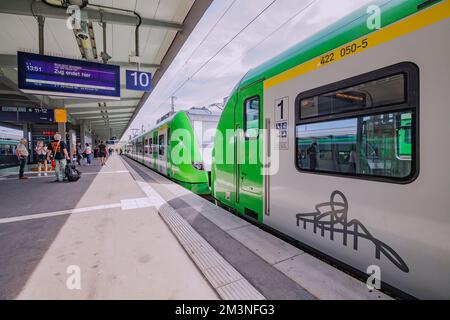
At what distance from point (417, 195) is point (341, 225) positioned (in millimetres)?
745

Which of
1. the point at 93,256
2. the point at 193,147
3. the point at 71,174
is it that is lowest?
the point at 93,256

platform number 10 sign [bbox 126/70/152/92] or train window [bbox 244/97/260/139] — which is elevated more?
platform number 10 sign [bbox 126/70/152/92]

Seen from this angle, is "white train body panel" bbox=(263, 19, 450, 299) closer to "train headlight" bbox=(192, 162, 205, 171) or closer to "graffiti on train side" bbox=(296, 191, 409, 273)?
"graffiti on train side" bbox=(296, 191, 409, 273)

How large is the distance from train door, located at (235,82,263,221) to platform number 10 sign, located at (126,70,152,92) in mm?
5257

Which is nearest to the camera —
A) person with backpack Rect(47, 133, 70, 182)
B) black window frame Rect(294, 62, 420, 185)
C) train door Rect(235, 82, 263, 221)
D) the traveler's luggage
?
black window frame Rect(294, 62, 420, 185)

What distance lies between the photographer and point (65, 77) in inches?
244

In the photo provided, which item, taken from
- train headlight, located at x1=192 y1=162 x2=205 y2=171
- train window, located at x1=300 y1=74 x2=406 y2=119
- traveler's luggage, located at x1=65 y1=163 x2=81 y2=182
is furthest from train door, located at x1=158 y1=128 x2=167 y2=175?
train window, located at x1=300 y1=74 x2=406 y2=119

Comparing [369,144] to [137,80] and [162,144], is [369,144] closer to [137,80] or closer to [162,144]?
[137,80]

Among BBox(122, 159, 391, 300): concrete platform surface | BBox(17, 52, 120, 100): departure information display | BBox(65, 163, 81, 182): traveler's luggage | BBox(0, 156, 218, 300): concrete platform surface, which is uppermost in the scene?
BBox(17, 52, 120, 100): departure information display

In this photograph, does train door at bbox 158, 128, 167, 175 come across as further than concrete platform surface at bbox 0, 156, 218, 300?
Yes

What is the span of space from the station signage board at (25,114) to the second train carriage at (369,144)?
16858mm

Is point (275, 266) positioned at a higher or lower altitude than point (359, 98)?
lower

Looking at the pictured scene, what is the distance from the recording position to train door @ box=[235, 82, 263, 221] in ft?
11.4

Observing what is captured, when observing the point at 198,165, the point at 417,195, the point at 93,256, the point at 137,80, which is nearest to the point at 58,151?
the point at 137,80
